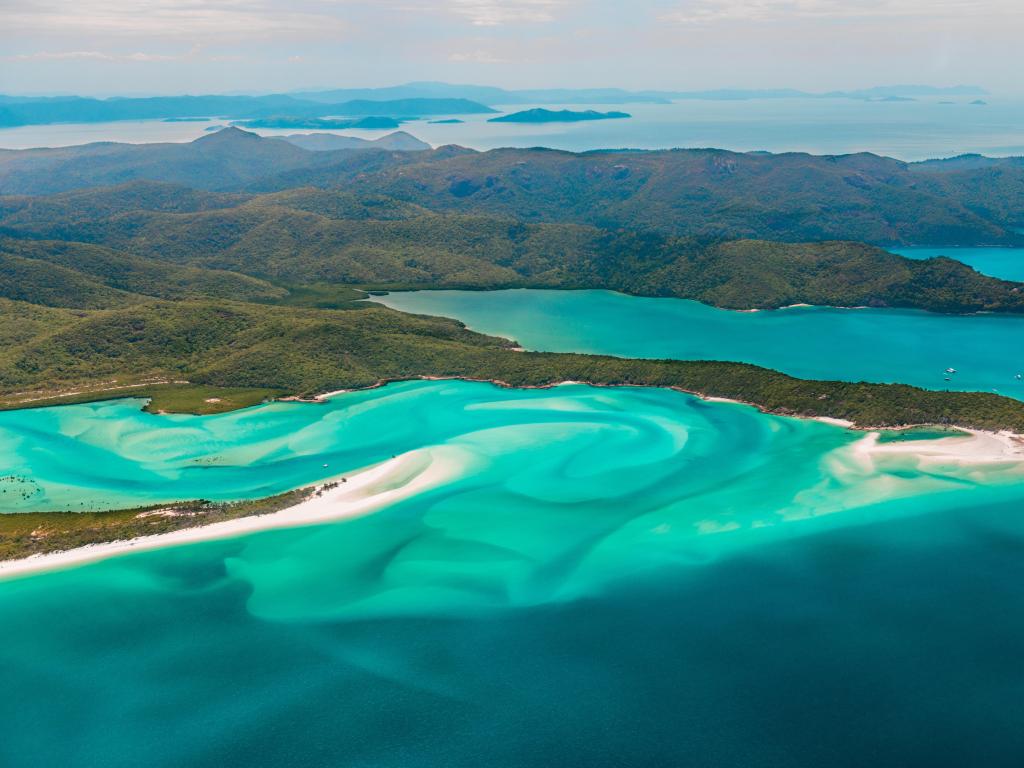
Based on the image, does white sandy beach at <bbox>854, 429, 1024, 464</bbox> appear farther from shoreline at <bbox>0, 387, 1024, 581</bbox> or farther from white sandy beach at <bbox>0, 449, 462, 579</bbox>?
white sandy beach at <bbox>0, 449, 462, 579</bbox>

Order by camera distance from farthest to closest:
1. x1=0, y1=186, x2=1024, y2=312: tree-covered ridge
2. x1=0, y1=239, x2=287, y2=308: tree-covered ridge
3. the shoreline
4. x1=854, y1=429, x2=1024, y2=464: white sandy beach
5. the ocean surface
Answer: x1=0, y1=239, x2=287, y2=308: tree-covered ridge
x1=0, y1=186, x2=1024, y2=312: tree-covered ridge
x1=854, y1=429, x2=1024, y2=464: white sandy beach
the shoreline
the ocean surface

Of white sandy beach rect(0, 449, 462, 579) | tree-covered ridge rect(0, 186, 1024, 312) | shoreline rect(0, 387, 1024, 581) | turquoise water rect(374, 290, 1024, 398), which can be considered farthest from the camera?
tree-covered ridge rect(0, 186, 1024, 312)

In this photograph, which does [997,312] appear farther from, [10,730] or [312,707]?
[10,730]

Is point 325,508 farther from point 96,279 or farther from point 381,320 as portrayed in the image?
point 96,279

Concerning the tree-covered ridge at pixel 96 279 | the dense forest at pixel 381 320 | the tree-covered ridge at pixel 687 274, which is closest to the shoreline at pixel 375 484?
the dense forest at pixel 381 320

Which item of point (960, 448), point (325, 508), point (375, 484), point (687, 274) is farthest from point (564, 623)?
point (687, 274)

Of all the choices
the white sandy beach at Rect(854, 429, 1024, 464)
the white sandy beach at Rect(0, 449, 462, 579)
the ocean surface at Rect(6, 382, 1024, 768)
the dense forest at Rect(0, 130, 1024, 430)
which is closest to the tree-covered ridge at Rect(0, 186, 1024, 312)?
the dense forest at Rect(0, 130, 1024, 430)
